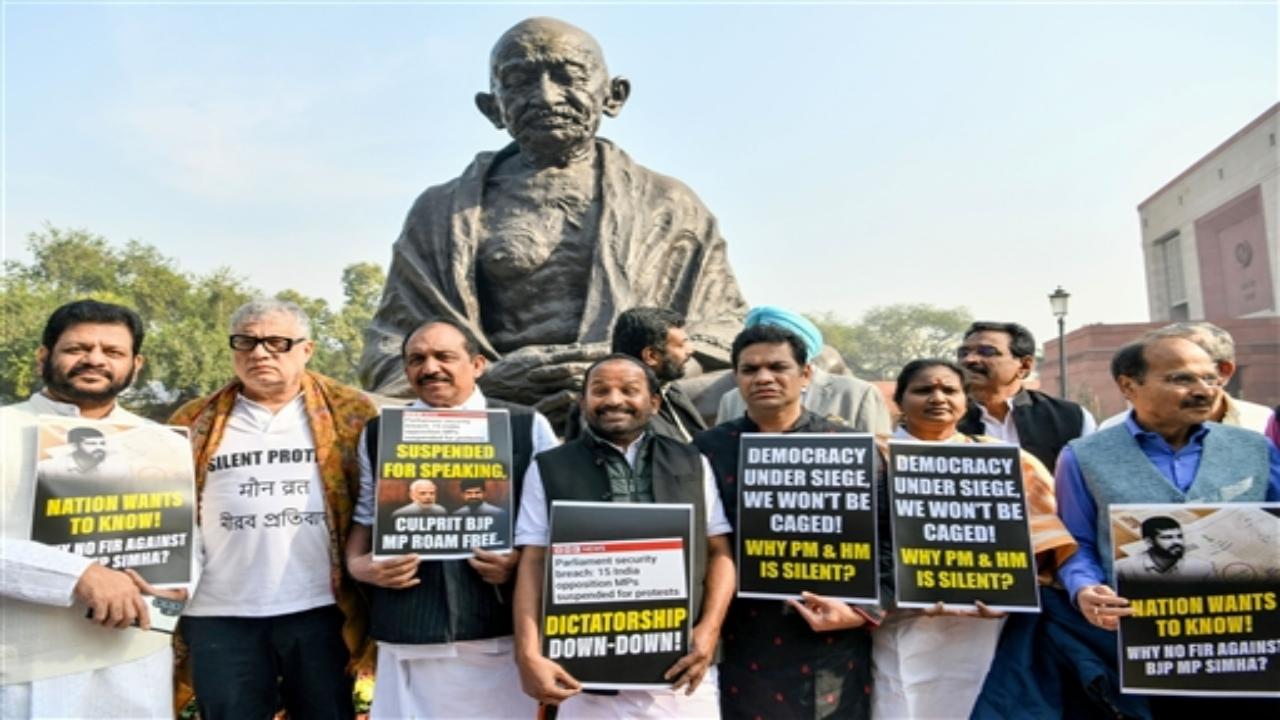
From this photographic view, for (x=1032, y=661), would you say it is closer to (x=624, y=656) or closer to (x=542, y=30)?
(x=624, y=656)

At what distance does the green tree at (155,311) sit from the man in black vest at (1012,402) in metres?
24.4

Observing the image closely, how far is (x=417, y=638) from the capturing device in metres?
2.71

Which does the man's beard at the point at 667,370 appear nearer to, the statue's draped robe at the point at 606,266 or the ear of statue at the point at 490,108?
the statue's draped robe at the point at 606,266

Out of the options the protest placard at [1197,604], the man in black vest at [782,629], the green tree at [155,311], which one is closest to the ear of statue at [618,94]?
the man in black vest at [782,629]

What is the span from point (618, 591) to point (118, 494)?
1449mm

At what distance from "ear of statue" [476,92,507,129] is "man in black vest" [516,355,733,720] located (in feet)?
11.3

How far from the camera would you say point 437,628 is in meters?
2.73

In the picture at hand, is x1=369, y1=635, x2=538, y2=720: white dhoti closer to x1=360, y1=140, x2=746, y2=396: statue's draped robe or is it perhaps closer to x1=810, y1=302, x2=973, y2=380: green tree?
x1=360, y1=140, x2=746, y2=396: statue's draped robe

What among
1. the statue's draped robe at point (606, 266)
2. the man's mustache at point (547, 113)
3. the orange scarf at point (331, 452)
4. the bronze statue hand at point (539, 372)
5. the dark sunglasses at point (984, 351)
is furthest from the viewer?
the man's mustache at point (547, 113)

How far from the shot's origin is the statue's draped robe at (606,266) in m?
5.15

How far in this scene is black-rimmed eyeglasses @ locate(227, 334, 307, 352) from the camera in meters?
2.90

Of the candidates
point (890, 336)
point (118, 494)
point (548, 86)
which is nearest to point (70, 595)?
point (118, 494)

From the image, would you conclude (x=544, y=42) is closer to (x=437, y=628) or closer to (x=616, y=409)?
(x=616, y=409)

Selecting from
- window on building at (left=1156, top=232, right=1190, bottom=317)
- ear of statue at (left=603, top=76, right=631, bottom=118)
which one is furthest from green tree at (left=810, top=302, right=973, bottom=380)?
ear of statue at (left=603, top=76, right=631, bottom=118)
